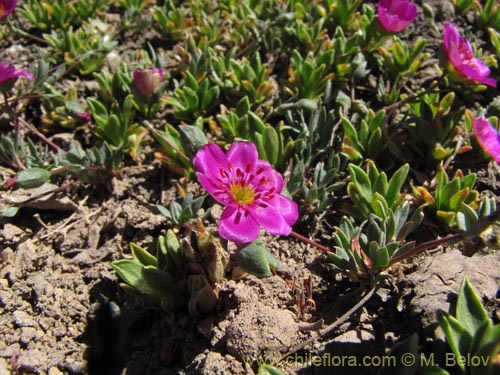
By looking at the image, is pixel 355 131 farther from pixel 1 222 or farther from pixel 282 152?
pixel 1 222

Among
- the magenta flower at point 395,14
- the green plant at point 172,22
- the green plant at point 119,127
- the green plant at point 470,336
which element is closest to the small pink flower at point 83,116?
the green plant at point 119,127

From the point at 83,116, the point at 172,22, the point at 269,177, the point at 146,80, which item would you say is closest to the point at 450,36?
the point at 269,177

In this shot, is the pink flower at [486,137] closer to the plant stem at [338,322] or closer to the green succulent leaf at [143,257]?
the plant stem at [338,322]

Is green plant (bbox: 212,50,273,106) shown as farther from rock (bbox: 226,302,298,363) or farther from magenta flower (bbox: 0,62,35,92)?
rock (bbox: 226,302,298,363)

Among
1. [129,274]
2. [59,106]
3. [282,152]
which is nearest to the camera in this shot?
[129,274]

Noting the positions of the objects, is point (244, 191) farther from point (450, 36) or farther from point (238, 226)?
point (450, 36)

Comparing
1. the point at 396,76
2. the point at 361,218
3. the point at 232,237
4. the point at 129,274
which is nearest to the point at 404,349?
the point at 232,237
